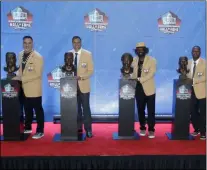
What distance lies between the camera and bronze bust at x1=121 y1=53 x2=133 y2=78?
4824 mm

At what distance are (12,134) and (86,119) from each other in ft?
3.89

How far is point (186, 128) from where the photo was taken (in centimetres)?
505

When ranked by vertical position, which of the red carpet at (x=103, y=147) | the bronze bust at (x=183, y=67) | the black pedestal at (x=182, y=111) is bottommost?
the red carpet at (x=103, y=147)

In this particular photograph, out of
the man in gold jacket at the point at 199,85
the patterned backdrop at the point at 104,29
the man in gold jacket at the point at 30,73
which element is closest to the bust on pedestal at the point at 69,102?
the man in gold jacket at the point at 30,73

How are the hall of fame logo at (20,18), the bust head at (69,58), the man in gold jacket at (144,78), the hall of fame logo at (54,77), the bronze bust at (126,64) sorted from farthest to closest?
the hall of fame logo at (54,77)
the hall of fame logo at (20,18)
the man in gold jacket at (144,78)
the bronze bust at (126,64)
the bust head at (69,58)

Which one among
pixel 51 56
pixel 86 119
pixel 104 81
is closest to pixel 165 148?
pixel 86 119

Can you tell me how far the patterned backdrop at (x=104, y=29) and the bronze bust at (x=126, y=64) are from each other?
3.86 feet

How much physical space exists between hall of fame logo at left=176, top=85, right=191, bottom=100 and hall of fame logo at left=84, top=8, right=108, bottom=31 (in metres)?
1.94

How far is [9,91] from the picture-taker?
4.79m

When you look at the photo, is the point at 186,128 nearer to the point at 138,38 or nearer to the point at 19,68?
the point at 138,38

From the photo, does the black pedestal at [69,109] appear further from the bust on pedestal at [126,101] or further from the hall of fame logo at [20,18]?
the hall of fame logo at [20,18]

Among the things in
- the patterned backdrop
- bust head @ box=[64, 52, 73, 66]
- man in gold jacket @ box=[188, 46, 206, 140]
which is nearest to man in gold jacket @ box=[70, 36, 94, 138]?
bust head @ box=[64, 52, 73, 66]

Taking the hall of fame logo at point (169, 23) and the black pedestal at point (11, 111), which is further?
the hall of fame logo at point (169, 23)

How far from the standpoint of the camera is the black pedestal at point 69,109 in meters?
4.79
